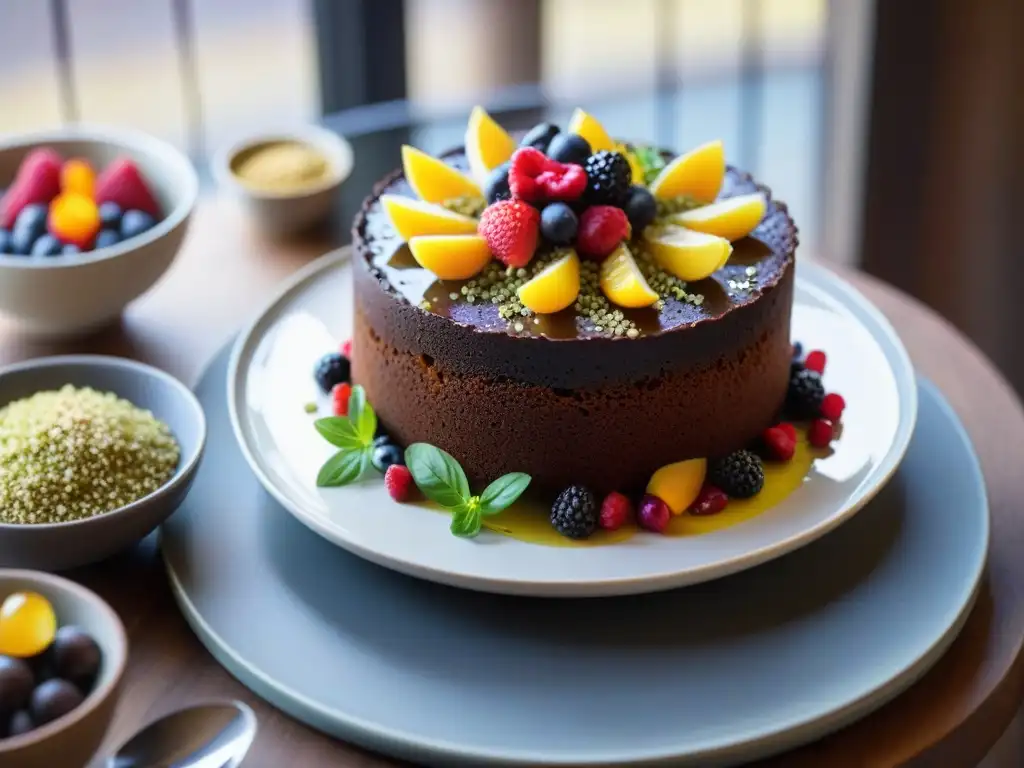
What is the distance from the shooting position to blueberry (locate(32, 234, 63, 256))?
2137mm

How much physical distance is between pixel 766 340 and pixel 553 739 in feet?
2.07

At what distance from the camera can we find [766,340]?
1.80 meters

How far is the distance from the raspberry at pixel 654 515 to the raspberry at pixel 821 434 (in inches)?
10.4

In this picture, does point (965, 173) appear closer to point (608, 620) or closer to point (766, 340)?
point (766, 340)

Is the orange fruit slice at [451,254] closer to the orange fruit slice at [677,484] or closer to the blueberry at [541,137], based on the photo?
the blueberry at [541,137]

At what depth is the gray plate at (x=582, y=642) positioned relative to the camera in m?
1.46

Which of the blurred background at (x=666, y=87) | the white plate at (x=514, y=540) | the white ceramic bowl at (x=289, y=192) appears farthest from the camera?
the blurred background at (x=666, y=87)

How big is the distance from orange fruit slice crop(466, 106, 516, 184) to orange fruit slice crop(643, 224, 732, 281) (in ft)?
0.84

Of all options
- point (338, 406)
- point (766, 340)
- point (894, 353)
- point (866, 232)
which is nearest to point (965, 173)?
point (866, 232)

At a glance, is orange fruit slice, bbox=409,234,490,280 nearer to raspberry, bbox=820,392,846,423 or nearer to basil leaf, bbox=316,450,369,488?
basil leaf, bbox=316,450,369,488

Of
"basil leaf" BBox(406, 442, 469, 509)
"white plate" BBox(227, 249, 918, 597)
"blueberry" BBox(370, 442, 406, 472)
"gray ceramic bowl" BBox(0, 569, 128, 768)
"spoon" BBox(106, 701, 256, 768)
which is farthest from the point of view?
"blueberry" BBox(370, 442, 406, 472)

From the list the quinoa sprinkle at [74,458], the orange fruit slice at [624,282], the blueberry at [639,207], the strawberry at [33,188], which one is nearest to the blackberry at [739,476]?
the orange fruit slice at [624,282]

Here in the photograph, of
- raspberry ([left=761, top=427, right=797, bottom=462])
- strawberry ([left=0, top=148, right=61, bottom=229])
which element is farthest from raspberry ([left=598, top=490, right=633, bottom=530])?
strawberry ([left=0, top=148, right=61, bottom=229])

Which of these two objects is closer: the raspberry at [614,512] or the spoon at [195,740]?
the spoon at [195,740]
